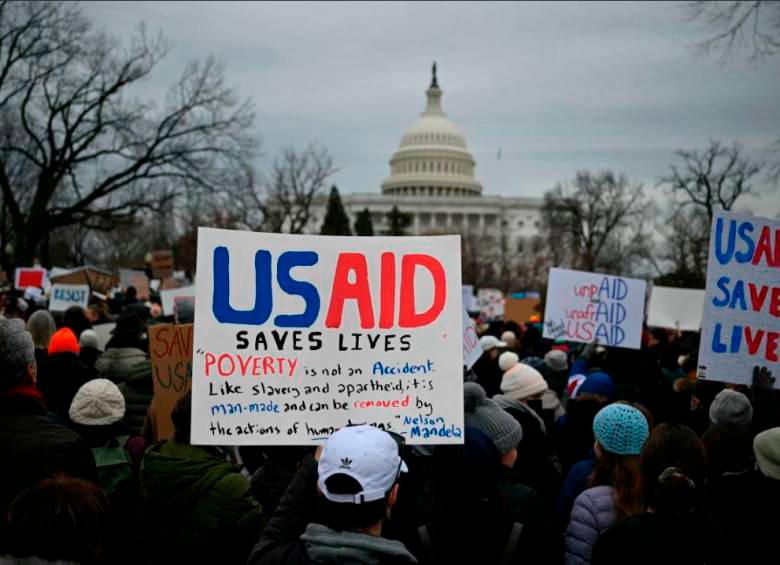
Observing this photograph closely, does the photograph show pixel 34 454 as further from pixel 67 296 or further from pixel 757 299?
pixel 67 296

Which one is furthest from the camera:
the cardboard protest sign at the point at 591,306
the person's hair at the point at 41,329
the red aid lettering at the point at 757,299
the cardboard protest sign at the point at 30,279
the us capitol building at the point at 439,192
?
the us capitol building at the point at 439,192

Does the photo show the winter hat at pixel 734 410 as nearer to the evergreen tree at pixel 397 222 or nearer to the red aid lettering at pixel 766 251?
the red aid lettering at pixel 766 251

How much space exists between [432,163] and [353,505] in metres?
116

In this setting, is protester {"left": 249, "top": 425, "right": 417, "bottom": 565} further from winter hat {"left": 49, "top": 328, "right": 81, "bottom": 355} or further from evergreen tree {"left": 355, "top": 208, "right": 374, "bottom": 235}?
evergreen tree {"left": 355, "top": 208, "right": 374, "bottom": 235}

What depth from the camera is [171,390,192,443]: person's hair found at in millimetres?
3449

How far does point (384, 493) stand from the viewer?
234 centimetres

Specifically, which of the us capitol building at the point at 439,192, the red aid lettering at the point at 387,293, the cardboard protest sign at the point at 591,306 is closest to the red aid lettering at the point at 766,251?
the red aid lettering at the point at 387,293

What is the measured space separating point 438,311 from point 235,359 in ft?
2.89

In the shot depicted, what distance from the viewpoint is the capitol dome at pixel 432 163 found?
114 m

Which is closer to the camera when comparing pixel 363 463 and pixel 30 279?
pixel 363 463

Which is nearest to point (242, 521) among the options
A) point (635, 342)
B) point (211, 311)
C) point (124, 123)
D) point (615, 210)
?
point (211, 311)

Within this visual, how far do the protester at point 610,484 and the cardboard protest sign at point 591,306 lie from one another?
186 inches

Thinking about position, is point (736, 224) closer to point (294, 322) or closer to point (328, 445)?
point (294, 322)

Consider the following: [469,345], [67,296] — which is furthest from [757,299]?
[67,296]
